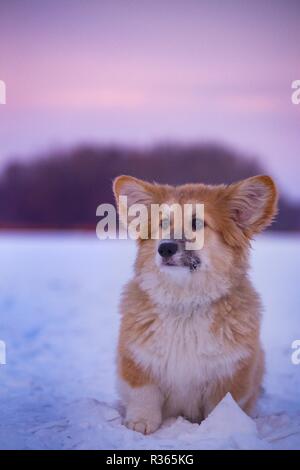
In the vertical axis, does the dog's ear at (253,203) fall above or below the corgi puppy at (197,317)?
above

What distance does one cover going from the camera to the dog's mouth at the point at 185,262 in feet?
12.8

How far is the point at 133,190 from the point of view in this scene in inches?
169

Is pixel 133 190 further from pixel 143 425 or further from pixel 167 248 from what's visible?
pixel 143 425

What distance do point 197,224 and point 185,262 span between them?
241 mm

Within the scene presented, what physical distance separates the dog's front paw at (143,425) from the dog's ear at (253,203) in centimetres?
125

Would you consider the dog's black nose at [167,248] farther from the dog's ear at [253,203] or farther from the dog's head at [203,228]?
the dog's ear at [253,203]

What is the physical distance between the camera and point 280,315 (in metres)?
8.27

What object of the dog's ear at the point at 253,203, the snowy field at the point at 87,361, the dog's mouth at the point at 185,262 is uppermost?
the dog's ear at the point at 253,203

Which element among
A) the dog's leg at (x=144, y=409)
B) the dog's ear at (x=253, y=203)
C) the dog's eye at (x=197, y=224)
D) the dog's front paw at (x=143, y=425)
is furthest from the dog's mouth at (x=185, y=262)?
the dog's front paw at (x=143, y=425)

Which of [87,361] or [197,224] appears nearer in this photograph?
[197,224]

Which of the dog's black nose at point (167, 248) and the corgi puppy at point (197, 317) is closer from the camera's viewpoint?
the dog's black nose at point (167, 248)

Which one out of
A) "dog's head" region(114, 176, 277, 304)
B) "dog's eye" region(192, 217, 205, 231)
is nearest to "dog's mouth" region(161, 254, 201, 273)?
"dog's head" region(114, 176, 277, 304)

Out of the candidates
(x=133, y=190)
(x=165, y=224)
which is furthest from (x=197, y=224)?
(x=133, y=190)

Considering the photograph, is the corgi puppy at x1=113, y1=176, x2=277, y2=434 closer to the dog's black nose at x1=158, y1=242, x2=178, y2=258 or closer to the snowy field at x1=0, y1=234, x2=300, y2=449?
the dog's black nose at x1=158, y1=242, x2=178, y2=258
